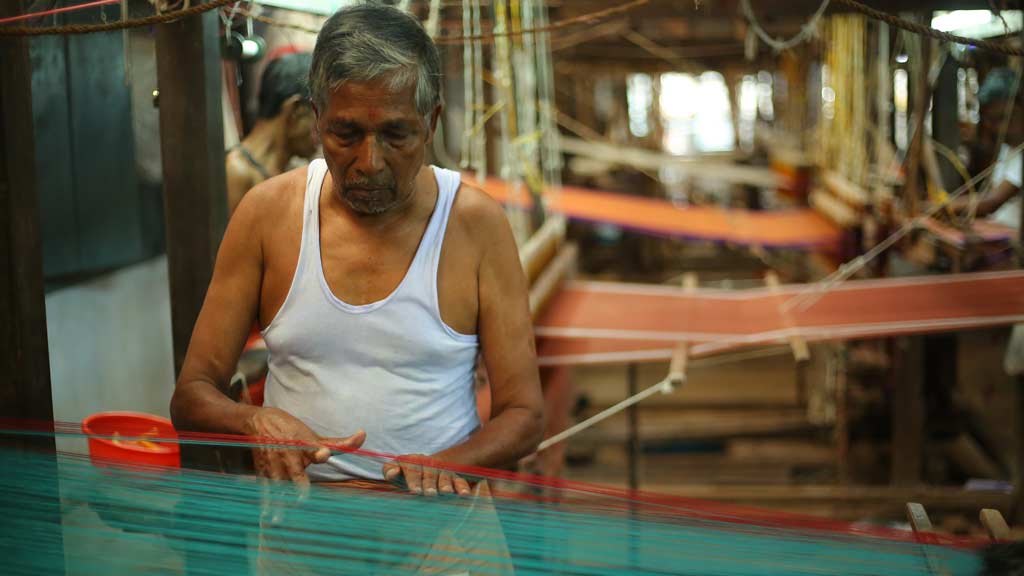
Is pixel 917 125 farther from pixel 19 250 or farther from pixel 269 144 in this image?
pixel 19 250

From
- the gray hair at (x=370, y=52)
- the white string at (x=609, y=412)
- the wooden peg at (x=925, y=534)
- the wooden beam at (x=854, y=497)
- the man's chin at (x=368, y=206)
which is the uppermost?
the gray hair at (x=370, y=52)

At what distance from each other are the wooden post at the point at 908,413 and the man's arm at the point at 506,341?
3.53m

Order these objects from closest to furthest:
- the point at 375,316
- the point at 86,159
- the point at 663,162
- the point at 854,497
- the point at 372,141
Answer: the point at 372,141 < the point at 375,316 < the point at 86,159 < the point at 854,497 < the point at 663,162

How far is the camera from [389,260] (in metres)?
1.54

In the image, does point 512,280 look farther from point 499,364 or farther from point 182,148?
point 182,148

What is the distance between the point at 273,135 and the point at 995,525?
85.6 inches

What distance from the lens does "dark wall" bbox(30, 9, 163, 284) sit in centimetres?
263

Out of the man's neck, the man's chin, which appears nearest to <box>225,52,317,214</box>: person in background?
the man's neck

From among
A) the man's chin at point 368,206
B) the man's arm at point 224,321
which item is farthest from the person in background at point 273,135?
the man's chin at point 368,206

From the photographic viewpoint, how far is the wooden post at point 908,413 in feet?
15.5

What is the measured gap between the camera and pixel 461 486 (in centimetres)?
136

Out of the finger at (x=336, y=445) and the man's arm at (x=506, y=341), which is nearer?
the finger at (x=336, y=445)

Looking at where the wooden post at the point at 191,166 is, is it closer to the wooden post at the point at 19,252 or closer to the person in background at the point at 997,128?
the wooden post at the point at 19,252

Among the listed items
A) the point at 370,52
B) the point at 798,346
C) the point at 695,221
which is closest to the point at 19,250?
the point at 370,52
